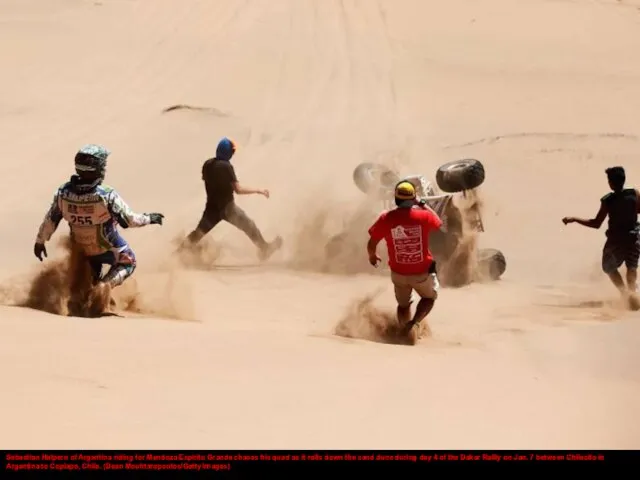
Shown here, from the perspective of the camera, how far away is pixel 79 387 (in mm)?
6125

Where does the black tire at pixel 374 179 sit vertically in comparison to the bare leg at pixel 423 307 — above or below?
above

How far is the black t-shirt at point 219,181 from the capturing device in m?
11.7

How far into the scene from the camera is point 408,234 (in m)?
8.14

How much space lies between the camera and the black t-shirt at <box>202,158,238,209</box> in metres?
11.7

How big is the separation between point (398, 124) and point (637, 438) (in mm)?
14343

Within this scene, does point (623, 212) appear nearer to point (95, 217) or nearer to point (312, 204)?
point (312, 204)

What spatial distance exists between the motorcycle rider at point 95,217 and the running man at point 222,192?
3146mm

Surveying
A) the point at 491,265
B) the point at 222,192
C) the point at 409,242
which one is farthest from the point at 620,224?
the point at 222,192
